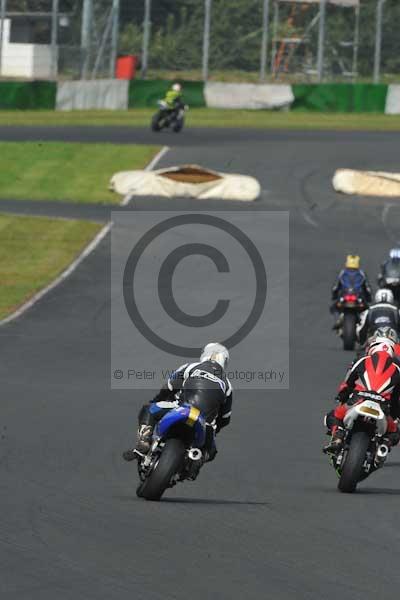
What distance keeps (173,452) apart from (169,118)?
153 feet

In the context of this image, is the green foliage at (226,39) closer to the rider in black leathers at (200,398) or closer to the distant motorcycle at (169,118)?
the distant motorcycle at (169,118)

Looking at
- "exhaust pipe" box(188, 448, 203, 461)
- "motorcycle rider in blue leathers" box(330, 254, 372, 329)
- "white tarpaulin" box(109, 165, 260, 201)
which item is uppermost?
"exhaust pipe" box(188, 448, 203, 461)

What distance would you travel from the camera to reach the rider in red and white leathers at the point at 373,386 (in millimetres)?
12703

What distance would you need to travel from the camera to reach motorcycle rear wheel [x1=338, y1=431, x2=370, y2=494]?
1214 cm

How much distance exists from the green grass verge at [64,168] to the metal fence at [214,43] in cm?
1347

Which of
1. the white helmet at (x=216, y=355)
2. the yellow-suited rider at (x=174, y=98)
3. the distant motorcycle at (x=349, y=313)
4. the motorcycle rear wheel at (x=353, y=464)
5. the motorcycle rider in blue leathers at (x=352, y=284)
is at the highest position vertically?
the white helmet at (x=216, y=355)

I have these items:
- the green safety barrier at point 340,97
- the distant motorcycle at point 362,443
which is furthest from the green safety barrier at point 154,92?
the distant motorcycle at point 362,443

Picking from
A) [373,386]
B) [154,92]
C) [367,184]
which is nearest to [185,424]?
[373,386]

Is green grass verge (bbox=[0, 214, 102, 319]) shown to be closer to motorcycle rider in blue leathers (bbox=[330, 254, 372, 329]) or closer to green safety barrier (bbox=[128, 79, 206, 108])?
motorcycle rider in blue leathers (bbox=[330, 254, 372, 329])

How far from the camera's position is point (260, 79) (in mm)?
66125

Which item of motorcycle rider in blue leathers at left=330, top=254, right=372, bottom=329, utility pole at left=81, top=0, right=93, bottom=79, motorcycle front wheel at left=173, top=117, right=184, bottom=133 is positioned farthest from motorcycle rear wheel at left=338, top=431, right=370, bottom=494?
utility pole at left=81, top=0, right=93, bottom=79

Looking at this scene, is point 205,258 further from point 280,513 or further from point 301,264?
point 280,513

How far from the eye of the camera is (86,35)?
212ft

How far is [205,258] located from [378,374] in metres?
21.7
